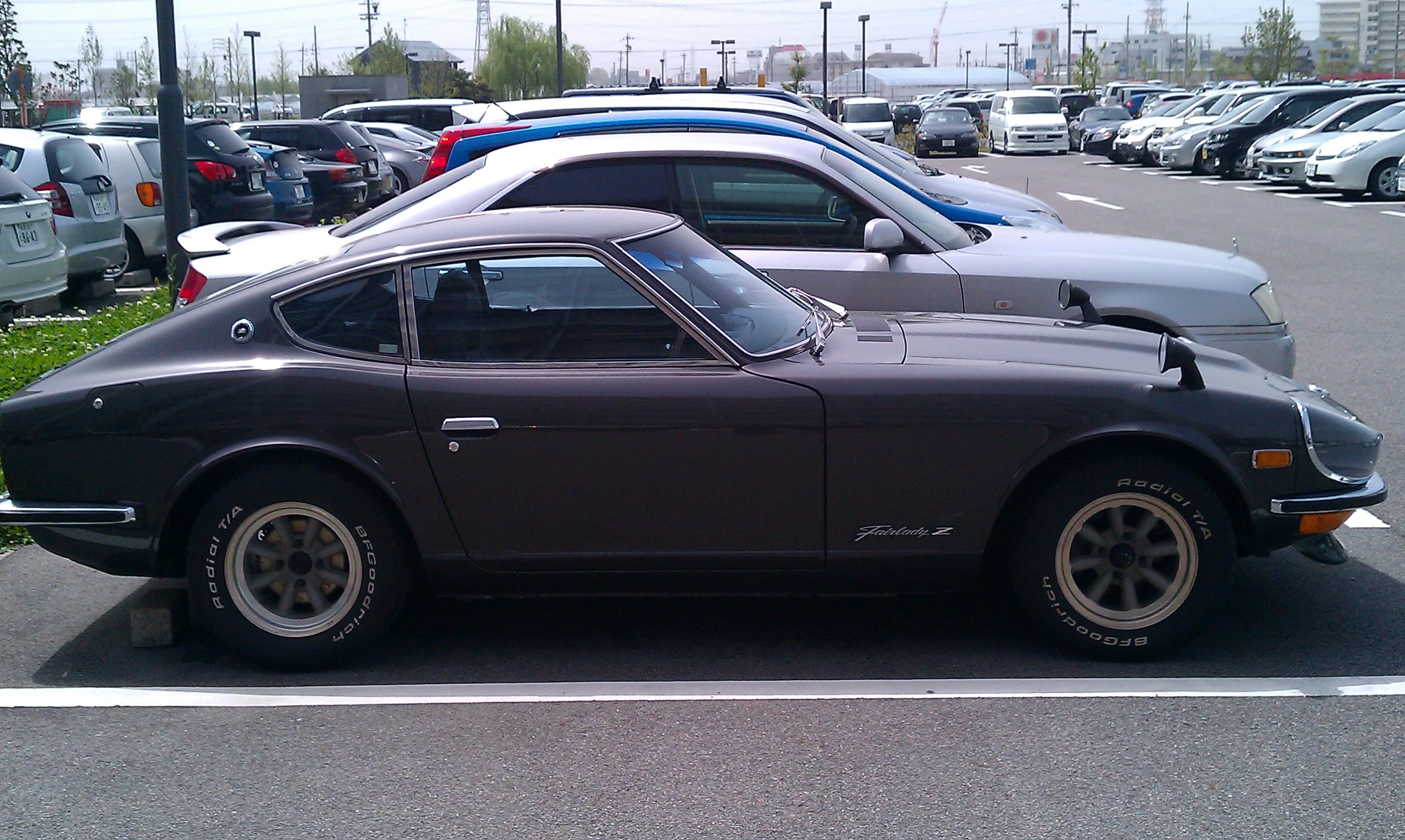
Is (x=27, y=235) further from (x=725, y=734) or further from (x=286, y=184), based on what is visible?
Result: (x=725, y=734)

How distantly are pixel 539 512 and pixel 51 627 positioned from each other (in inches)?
78.0

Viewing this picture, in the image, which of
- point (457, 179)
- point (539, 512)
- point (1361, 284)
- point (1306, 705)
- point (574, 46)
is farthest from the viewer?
point (574, 46)

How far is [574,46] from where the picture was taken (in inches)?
→ 3969

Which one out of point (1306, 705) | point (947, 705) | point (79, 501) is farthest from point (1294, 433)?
point (79, 501)

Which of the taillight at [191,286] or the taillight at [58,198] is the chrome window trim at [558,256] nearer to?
the taillight at [191,286]

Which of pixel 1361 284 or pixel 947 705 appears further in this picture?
pixel 1361 284

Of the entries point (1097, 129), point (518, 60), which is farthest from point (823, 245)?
point (518, 60)

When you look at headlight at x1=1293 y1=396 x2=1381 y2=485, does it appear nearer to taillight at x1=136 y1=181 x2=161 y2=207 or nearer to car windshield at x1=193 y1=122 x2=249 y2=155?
taillight at x1=136 y1=181 x2=161 y2=207

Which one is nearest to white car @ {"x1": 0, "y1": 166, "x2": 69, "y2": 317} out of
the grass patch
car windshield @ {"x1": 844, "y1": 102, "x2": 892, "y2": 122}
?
the grass patch

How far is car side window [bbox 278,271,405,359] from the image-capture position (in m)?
4.52

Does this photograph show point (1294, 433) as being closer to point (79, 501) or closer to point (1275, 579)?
point (1275, 579)

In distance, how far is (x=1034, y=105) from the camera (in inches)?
1672

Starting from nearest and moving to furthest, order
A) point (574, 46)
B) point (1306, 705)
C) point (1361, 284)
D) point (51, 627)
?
point (1306, 705) < point (51, 627) < point (1361, 284) < point (574, 46)

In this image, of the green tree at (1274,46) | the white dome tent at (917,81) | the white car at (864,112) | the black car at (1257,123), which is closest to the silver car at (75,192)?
the black car at (1257,123)
